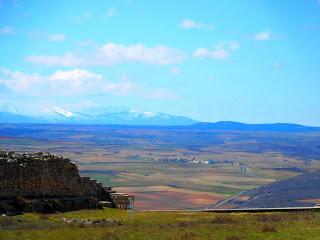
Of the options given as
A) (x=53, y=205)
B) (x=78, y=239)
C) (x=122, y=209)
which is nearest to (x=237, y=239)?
(x=78, y=239)

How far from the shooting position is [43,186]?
127 ft

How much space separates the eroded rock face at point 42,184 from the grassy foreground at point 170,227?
2073 millimetres

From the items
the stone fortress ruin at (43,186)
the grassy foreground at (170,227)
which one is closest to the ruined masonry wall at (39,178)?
the stone fortress ruin at (43,186)

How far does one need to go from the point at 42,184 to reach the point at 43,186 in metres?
0.14

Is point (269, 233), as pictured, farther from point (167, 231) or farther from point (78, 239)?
point (78, 239)

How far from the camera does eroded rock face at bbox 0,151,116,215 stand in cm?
→ 3612

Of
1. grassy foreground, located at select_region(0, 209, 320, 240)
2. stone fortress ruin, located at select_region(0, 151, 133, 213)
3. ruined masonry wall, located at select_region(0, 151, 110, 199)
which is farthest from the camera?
ruined masonry wall, located at select_region(0, 151, 110, 199)

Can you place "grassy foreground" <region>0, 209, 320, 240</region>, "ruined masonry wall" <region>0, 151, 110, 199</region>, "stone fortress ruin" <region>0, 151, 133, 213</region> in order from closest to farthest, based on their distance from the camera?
"grassy foreground" <region>0, 209, 320, 240</region>
"stone fortress ruin" <region>0, 151, 133, 213</region>
"ruined masonry wall" <region>0, 151, 110, 199</region>

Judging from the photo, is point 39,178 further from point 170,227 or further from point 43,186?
point 170,227

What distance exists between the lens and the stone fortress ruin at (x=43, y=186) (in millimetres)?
36031

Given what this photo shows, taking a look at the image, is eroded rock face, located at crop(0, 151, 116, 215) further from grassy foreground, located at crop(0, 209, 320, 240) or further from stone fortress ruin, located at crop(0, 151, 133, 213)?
grassy foreground, located at crop(0, 209, 320, 240)

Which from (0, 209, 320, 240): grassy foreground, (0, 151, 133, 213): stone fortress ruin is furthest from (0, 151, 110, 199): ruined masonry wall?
(0, 209, 320, 240): grassy foreground

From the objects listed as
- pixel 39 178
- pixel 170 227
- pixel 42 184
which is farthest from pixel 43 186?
pixel 170 227

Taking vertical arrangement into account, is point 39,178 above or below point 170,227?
above
